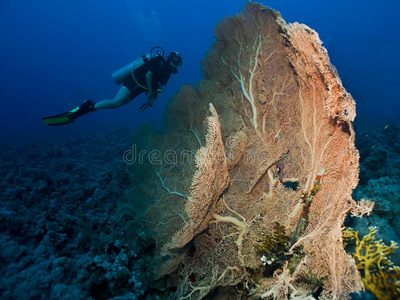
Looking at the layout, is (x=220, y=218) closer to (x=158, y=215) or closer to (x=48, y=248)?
(x=158, y=215)

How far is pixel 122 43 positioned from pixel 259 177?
388 ft

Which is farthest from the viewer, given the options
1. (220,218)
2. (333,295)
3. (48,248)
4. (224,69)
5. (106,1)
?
(106,1)

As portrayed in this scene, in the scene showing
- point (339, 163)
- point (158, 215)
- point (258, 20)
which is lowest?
point (158, 215)

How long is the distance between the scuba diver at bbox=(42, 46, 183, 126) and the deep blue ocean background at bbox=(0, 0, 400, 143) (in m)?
36.9

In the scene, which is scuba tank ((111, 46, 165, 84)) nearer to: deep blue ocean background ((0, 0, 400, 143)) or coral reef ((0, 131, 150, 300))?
coral reef ((0, 131, 150, 300))

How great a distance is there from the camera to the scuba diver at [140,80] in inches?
236

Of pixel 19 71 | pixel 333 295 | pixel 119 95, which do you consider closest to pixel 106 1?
pixel 19 71

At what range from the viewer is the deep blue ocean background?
4962 centimetres

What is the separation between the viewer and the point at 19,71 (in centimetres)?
7262

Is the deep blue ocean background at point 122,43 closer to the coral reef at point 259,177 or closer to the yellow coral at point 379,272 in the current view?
the coral reef at point 259,177

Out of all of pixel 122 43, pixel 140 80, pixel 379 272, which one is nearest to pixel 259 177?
pixel 379 272

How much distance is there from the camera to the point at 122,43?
9969 cm

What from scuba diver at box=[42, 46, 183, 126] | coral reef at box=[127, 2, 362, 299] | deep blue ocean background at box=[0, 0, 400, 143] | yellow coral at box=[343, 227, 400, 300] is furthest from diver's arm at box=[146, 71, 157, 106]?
deep blue ocean background at box=[0, 0, 400, 143]

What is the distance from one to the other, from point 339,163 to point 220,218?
2.16 metres
